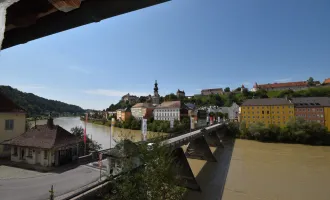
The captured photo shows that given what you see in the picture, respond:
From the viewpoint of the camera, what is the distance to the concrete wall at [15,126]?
1961 cm

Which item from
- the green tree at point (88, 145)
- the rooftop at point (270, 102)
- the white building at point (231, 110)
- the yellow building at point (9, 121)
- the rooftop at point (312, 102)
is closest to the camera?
the green tree at point (88, 145)

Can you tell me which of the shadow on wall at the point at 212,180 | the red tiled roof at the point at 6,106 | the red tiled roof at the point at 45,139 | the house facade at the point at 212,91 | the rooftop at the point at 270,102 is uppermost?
the house facade at the point at 212,91

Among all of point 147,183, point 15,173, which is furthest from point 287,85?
point 15,173

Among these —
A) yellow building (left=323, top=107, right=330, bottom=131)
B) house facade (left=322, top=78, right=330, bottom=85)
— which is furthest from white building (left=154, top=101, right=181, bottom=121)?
house facade (left=322, top=78, right=330, bottom=85)

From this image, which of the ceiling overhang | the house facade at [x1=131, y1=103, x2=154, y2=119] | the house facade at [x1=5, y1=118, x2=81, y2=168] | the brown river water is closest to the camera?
the ceiling overhang

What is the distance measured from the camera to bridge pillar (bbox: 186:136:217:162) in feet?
103

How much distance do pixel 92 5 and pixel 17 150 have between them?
837 inches

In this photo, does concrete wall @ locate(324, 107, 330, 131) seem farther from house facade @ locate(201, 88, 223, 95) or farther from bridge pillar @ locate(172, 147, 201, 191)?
house facade @ locate(201, 88, 223, 95)

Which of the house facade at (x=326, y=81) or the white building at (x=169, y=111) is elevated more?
the house facade at (x=326, y=81)

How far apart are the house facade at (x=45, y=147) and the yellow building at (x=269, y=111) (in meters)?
50.4

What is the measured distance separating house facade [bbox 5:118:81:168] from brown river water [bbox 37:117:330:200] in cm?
486

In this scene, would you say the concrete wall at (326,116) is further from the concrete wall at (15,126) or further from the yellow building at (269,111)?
the concrete wall at (15,126)

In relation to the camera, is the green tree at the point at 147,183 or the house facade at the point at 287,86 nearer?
the green tree at the point at 147,183

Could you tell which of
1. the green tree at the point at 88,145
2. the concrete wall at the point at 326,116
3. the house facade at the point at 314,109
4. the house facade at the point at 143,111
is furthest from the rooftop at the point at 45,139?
the house facade at the point at 143,111
